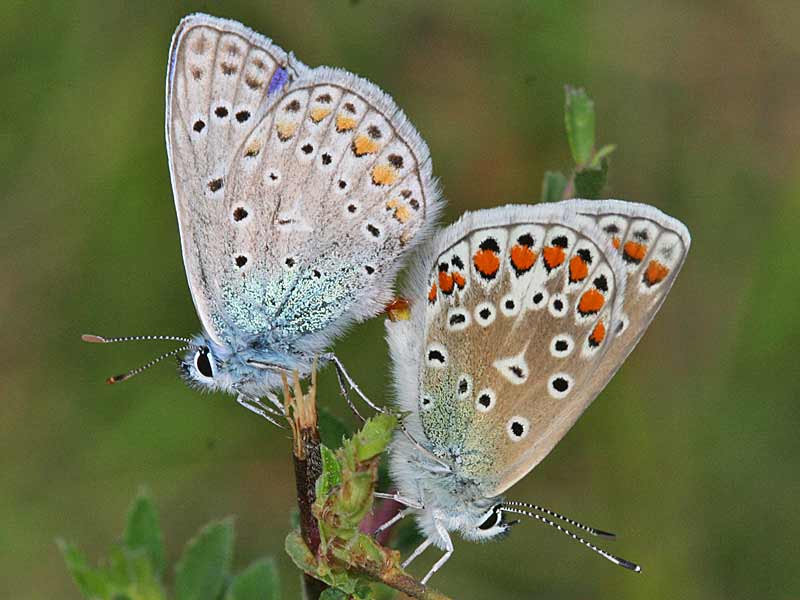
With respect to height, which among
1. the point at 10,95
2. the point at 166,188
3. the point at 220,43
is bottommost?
the point at 166,188

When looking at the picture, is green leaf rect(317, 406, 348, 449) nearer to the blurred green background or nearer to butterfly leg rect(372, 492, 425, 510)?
butterfly leg rect(372, 492, 425, 510)

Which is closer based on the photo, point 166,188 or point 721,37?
point 166,188

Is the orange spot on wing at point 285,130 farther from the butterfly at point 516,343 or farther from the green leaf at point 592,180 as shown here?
the green leaf at point 592,180

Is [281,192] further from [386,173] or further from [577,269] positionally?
[577,269]

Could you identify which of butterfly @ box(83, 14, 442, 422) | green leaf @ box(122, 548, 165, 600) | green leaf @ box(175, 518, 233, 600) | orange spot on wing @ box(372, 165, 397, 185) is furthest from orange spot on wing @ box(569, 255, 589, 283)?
green leaf @ box(122, 548, 165, 600)

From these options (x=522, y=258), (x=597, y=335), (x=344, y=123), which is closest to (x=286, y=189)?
(x=344, y=123)

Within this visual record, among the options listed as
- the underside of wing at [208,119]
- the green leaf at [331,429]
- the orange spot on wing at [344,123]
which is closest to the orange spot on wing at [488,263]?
the orange spot on wing at [344,123]

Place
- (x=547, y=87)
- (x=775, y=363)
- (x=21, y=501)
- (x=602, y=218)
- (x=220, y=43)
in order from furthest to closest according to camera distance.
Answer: (x=547, y=87) → (x=775, y=363) → (x=21, y=501) → (x=220, y=43) → (x=602, y=218)

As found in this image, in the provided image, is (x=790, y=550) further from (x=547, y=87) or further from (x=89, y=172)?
(x=89, y=172)

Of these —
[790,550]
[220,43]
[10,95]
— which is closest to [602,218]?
[220,43]
